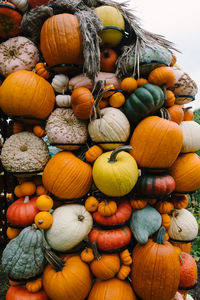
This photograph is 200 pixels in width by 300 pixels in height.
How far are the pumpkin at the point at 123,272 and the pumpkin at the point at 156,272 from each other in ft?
0.18

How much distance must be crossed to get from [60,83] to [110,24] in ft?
2.22

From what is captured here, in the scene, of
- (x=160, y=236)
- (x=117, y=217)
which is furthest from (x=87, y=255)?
(x=160, y=236)

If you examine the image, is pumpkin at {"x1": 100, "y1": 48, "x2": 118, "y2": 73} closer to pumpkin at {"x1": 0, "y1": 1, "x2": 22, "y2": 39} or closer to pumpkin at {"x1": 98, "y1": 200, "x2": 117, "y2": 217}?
pumpkin at {"x1": 0, "y1": 1, "x2": 22, "y2": 39}

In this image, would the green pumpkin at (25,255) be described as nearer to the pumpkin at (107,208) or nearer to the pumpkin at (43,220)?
the pumpkin at (43,220)

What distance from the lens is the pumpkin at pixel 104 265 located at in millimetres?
1370

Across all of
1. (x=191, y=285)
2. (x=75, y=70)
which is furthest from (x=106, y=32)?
(x=191, y=285)

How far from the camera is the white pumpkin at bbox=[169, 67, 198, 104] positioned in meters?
1.76

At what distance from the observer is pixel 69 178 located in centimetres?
146

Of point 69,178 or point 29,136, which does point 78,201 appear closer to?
point 69,178

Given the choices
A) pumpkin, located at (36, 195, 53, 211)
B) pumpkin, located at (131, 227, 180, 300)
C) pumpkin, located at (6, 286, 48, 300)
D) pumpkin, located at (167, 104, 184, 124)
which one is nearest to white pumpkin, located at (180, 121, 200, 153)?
pumpkin, located at (167, 104, 184, 124)

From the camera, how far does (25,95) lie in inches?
58.7

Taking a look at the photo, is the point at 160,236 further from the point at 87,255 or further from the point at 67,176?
the point at 67,176

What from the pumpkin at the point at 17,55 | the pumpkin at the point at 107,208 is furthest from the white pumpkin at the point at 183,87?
the pumpkin at the point at 17,55

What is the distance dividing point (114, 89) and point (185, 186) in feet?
3.33
